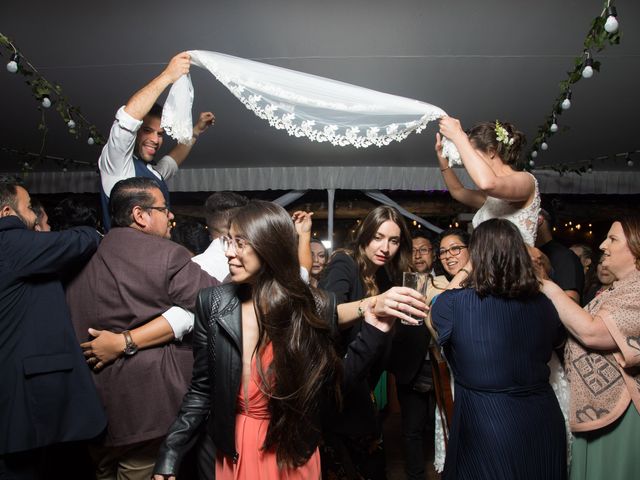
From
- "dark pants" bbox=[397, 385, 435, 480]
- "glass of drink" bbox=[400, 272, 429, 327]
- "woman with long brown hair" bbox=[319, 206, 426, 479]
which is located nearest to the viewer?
"glass of drink" bbox=[400, 272, 429, 327]

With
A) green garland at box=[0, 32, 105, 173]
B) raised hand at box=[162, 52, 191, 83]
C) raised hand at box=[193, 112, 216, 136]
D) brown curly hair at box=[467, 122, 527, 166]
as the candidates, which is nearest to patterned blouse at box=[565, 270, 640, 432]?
brown curly hair at box=[467, 122, 527, 166]

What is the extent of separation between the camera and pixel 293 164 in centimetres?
661

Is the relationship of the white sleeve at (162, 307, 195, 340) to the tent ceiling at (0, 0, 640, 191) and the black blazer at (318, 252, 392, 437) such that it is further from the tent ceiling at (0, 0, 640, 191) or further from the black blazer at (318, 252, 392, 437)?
the tent ceiling at (0, 0, 640, 191)

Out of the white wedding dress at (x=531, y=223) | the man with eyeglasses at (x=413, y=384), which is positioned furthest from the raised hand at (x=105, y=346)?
the white wedding dress at (x=531, y=223)

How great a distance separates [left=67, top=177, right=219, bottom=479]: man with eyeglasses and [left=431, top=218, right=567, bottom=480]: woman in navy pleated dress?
1.21 m

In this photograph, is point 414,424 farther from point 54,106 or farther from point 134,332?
point 54,106

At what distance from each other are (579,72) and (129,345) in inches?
121

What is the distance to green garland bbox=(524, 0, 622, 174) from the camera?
234 cm

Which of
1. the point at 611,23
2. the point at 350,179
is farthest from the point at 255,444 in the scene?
the point at 350,179

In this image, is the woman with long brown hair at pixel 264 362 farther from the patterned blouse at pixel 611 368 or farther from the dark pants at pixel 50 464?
the patterned blouse at pixel 611 368

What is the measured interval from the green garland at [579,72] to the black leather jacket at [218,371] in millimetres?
2031

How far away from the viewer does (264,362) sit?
5.03 ft

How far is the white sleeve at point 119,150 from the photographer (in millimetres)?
2195

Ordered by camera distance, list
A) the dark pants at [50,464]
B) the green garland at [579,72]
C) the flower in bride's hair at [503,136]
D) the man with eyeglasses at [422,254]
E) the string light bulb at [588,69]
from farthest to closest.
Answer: the man with eyeglasses at [422,254], the string light bulb at [588,69], the green garland at [579,72], the flower in bride's hair at [503,136], the dark pants at [50,464]
